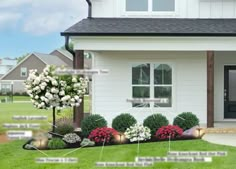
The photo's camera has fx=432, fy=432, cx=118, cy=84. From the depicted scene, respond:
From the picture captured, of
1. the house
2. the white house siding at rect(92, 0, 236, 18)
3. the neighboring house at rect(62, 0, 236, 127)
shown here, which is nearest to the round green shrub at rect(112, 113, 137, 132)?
the neighboring house at rect(62, 0, 236, 127)

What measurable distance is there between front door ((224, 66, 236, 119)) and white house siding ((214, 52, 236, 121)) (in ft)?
0.58

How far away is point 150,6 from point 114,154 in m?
9.06

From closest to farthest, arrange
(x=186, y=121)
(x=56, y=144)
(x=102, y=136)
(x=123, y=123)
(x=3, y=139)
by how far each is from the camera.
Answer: (x=56, y=144), (x=102, y=136), (x=123, y=123), (x=186, y=121), (x=3, y=139)

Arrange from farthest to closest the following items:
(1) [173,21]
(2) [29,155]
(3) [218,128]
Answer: (1) [173,21], (3) [218,128], (2) [29,155]

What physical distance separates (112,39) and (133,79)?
2.64 meters

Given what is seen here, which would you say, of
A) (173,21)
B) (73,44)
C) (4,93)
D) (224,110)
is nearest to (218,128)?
(224,110)

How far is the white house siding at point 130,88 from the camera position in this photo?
682 inches

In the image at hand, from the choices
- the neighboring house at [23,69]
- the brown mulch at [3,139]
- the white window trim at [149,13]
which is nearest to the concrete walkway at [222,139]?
the white window trim at [149,13]

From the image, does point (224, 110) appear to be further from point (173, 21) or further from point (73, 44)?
point (73, 44)

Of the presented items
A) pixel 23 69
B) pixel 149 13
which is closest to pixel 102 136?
pixel 149 13

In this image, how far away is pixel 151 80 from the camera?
17297 millimetres

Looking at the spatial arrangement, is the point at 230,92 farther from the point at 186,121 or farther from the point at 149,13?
the point at 186,121

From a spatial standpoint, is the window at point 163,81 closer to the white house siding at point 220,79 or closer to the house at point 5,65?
the white house siding at point 220,79

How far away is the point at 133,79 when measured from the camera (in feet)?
57.1
